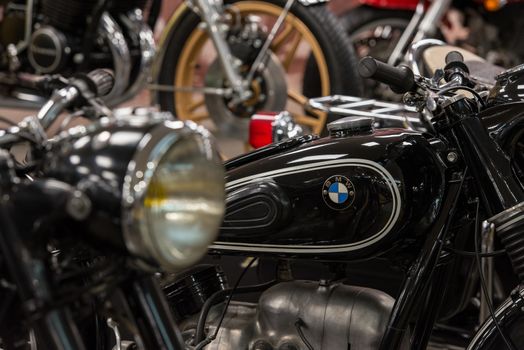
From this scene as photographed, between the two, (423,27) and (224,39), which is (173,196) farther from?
(423,27)

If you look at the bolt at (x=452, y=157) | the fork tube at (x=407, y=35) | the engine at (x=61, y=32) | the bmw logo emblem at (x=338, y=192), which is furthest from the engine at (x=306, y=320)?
the fork tube at (x=407, y=35)

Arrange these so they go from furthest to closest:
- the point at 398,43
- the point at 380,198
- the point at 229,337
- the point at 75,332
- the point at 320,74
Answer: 1. the point at 398,43
2. the point at 320,74
3. the point at 229,337
4. the point at 380,198
5. the point at 75,332

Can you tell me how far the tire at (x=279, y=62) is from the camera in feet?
11.3

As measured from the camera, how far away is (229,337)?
1.59 meters

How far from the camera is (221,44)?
3459 millimetres

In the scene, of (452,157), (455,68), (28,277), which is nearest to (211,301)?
(452,157)

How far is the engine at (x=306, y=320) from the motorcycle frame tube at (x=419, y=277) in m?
0.08

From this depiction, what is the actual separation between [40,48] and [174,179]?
284cm

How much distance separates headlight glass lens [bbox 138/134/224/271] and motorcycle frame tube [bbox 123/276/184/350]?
0.09m

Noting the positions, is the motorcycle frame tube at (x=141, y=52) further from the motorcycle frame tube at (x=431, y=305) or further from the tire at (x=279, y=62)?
the motorcycle frame tube at (x=431, y=305)

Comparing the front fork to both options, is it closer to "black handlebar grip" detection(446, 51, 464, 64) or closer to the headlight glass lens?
"black handlebar grip" detection(446, 51, 464, 64)

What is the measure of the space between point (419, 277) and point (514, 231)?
175 mm

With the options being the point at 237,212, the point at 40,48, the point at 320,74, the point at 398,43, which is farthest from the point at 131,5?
the point at 237,212

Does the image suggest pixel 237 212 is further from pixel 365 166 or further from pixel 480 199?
pixel 480 199
